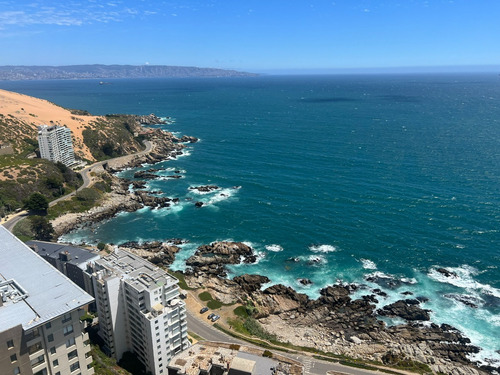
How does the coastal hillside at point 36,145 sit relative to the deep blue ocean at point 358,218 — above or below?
above

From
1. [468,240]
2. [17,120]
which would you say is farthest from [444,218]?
[17,120]

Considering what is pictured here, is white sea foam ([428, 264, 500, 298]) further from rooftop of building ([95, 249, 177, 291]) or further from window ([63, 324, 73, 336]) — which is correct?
window ([63, 324, 73, 336])

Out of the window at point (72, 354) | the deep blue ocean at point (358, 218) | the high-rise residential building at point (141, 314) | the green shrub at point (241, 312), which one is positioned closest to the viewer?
the window at point (72, 354)

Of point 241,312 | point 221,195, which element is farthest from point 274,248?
point 221,195

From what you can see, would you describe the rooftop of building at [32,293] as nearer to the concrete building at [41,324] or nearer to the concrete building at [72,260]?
the concrete building at [41,324]

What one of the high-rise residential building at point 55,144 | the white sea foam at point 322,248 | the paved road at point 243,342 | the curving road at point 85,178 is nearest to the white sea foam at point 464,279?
the white sea foam at point 322,248

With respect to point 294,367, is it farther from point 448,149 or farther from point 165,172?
point 448,149

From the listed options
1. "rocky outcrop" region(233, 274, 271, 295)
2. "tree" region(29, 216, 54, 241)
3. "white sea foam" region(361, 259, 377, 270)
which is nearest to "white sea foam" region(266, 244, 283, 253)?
"rocky outcrop" region(233, 274, 271, 295)
